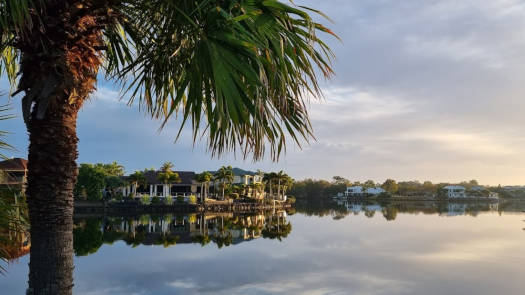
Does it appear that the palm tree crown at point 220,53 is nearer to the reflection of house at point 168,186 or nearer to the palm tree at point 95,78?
the palm tree at point 95,78

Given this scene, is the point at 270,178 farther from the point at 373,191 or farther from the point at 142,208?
the point at 373,191

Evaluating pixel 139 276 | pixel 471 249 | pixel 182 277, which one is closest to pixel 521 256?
pixel 471 249

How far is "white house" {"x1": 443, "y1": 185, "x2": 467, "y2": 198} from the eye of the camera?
158 meters

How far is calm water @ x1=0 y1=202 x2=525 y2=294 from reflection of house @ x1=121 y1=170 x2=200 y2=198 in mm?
23025

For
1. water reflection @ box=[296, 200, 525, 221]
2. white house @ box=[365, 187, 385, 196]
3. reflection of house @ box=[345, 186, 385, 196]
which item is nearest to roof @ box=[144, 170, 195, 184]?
water reflection @ box=[296, 200, 525, 221]

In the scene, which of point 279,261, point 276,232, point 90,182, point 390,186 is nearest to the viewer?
point 279,261

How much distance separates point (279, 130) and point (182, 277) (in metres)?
21.3

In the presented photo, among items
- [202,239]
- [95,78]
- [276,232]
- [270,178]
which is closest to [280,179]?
[270,178]

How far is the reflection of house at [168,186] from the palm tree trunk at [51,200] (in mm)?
64687

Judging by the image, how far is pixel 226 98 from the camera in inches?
146

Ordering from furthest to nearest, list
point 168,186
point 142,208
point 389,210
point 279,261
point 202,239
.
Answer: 1. point 389,210
2. point 168,186
3. point 142,208
4. point 202,239
5. point 279,261

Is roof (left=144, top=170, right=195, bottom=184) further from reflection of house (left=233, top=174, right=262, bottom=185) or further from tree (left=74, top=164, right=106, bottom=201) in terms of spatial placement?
reflection of house (left=233, top=174, right=262, bottom=185)

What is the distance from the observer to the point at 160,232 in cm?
3906

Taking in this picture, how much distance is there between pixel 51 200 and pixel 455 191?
17584 centimetres
